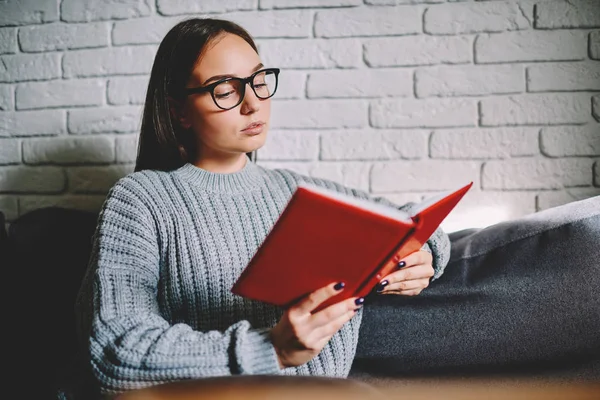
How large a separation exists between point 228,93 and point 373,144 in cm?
51

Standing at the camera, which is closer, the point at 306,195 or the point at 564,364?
the point at 306,195

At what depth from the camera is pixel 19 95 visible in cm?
142

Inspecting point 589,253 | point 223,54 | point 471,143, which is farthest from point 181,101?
point 589,253

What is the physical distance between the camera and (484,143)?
51.5 inches

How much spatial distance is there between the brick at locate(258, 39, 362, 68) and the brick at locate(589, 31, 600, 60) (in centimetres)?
60

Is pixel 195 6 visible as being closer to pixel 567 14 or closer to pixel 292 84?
pixel 292 84

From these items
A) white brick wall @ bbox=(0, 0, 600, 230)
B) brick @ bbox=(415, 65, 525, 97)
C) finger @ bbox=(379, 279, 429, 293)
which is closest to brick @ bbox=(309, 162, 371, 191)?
white brick wall @ bbox=(0, 0, 600, 230)

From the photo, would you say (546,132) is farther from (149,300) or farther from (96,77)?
(96,77)

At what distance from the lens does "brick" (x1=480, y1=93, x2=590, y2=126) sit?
4.18ft

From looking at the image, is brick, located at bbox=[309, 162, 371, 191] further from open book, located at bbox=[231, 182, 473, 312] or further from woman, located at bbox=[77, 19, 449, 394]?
open book, located at bbox=[231, 182, 473, 312]

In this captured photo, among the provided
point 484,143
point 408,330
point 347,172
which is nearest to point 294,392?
point 408,330

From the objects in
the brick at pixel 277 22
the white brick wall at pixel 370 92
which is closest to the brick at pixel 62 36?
the white brick wall at pixel 370 92

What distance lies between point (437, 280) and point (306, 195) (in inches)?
24.8

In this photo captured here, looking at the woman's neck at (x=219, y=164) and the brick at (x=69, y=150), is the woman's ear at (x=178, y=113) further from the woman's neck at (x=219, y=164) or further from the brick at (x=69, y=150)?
the brick at (x=69, y=150)
